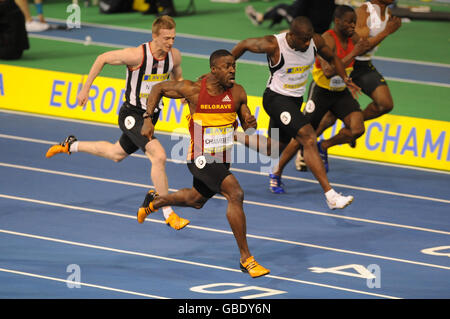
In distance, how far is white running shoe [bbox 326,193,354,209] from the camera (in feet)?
30.6

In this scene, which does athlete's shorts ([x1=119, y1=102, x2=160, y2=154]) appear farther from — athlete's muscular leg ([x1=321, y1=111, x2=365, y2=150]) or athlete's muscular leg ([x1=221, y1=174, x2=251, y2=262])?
athlete's muscular leg ([x1=321, y1=111, x2=365, y2=150])

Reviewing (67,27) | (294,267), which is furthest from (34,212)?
(67,27)

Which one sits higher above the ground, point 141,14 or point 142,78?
point 142,78

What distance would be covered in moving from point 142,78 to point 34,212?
6.23ft

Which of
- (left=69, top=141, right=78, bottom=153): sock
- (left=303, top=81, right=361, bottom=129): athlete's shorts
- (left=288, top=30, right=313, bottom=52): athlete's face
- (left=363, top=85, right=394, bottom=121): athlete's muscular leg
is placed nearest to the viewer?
(left=288, top=30, right=313, bottom=52): athlete's face

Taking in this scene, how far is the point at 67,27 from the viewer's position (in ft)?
63.9

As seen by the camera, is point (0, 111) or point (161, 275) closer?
point (161, 275)

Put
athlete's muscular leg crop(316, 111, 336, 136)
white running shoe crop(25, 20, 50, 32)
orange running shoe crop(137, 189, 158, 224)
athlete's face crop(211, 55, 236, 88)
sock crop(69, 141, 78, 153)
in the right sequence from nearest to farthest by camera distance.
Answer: athlete's face crop(211, 55, 236, 88) < orange running shoe crop(137, 189, 158, 224) < sock crop(69, 141, 78, 153) < athlete's muscular leg crop(316, 111, 336, 136) < white running shoe crop(25, 20, 50, 32)

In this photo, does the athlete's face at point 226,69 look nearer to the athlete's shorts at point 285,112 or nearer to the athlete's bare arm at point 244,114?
the athlete's bare arm at point 244,114

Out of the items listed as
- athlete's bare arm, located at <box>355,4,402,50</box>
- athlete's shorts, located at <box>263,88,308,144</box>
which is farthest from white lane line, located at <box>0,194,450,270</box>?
athlete's bare arm, located at <box>355,4,402,50</box>

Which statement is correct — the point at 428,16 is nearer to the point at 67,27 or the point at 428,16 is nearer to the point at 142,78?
the point at 67,27

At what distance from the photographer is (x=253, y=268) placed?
798 cm

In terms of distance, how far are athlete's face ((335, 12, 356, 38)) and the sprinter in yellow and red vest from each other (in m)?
2.59

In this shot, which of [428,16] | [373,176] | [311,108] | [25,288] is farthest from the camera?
[428,16]
